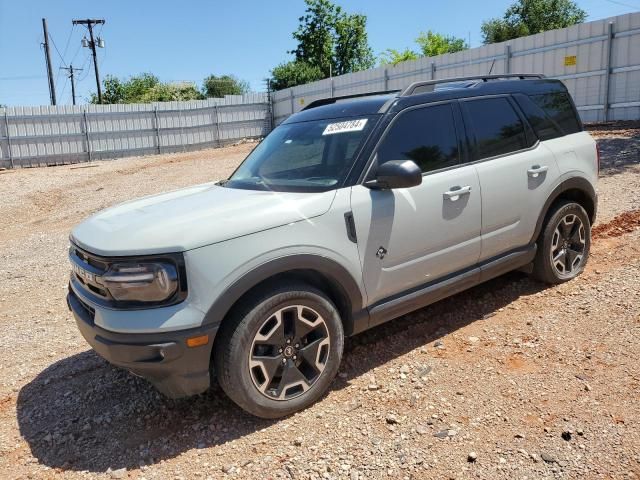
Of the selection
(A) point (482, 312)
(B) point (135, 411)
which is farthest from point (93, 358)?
(A) point (482, 312)

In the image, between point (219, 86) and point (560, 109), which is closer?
point (560, 109)

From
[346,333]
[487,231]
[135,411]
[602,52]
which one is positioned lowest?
[135,411]

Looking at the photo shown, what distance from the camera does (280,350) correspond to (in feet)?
10.4

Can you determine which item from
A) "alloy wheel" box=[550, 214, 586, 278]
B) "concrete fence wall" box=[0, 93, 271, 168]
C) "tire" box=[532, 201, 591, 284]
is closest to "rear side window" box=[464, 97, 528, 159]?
"tire" box=[532, 201, 591, 284]

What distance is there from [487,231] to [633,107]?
13.8 metres

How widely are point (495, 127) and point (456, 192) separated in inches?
33.3

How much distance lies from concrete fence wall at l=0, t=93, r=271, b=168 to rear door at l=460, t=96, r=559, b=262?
926 inches

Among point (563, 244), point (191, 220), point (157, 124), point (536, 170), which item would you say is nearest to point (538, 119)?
point (536, 170)

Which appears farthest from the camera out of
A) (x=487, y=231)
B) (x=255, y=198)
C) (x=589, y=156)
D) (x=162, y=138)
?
(x=162, y=138)

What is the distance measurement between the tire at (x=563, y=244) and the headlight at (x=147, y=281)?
326 centimetres

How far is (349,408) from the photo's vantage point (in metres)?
3.32

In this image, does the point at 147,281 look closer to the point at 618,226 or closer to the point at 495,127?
the point at 495,127

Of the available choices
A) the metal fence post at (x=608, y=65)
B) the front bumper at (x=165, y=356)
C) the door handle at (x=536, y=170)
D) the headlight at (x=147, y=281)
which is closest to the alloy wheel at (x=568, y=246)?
the door handle at (x=536, y=170)

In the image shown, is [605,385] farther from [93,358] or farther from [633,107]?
[633,107]
